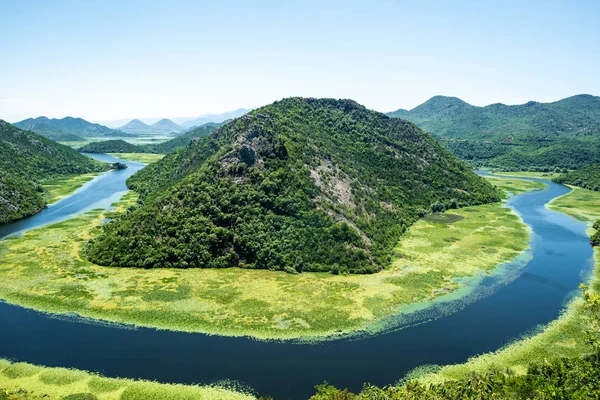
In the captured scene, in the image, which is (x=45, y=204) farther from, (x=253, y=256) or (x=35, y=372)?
(x=35, y=372)

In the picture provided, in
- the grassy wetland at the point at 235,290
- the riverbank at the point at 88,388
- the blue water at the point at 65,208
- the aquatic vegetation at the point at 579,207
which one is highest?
the aquatic vegetation at the point at 579,207

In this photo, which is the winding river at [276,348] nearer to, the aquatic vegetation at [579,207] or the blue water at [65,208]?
the blue water at [65,208]

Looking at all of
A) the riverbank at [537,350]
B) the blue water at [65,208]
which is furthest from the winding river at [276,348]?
the blue water at [65,208]

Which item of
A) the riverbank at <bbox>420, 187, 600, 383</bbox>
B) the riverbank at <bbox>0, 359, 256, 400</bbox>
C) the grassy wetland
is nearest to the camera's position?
the riverbank at <bbox>0, 359, 256, 400</bbox>

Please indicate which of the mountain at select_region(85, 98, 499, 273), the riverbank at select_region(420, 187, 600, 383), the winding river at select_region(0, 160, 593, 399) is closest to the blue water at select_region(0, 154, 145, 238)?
the mountain at select_region(85, 98, 499, 273)

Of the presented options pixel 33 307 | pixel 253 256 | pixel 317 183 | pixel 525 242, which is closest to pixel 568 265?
pixel 525 242

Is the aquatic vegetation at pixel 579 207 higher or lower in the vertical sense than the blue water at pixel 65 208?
higher

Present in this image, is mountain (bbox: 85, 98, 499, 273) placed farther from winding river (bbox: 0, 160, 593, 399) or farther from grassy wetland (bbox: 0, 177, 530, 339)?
winding river (bbox: 0, 160, 593, 399)
